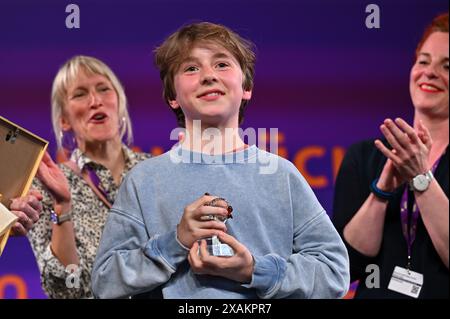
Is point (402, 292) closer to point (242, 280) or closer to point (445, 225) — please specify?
point (445, 225)

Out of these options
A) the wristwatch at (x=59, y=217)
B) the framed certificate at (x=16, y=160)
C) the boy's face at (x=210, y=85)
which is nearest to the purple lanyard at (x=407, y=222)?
the boy's face at (x=210, y=85)

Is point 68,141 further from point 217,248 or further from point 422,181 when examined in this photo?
point 422,181

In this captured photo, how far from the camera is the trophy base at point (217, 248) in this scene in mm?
1738

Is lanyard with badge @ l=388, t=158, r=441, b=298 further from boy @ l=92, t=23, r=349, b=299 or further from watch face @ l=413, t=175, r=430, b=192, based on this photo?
boy @ l=92, t=23, r=349, b=299

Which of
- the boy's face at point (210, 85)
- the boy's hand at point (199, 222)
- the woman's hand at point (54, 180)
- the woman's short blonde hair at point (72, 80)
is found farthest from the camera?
the woman's short blonde hair at point (72, 80)

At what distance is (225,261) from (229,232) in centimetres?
10

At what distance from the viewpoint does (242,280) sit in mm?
1769

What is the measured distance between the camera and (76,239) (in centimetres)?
226

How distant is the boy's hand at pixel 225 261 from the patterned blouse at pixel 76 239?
584 millimetres

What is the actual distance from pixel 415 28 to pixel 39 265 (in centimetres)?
132

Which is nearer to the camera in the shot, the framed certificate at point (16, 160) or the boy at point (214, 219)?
the boy at point (214, 219)

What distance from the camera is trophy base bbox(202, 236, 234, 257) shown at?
1.74 m

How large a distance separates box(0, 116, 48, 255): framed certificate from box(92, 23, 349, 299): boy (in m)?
0.26

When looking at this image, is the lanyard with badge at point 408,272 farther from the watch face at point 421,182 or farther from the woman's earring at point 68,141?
the woman's earring at point 68,141
